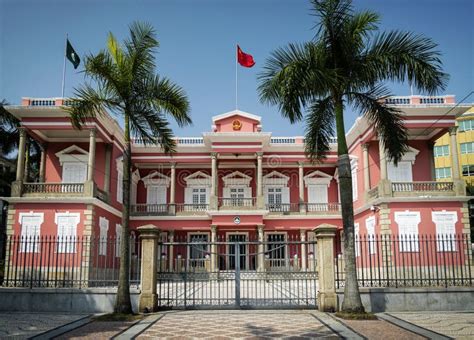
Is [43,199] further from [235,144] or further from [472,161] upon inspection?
[472,161]

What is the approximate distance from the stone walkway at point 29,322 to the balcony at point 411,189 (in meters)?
13.3

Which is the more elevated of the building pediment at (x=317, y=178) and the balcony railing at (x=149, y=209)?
the building pediment at (x=317, y=178)

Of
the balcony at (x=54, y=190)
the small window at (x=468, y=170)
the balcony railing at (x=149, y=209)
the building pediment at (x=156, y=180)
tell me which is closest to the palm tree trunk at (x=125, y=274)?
the balcony at (x=54, y=190)

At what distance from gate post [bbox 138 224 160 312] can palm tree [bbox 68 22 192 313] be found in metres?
0.60

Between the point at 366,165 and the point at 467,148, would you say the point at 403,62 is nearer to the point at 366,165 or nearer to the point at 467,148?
the point at 366,165

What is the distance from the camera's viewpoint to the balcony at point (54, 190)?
1902cm

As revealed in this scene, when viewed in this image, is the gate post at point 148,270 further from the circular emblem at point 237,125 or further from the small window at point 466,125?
the small window at point 466,125

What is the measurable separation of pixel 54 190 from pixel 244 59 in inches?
455

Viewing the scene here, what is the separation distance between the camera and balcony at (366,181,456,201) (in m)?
19.1

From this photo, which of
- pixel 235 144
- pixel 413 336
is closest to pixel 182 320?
pixel 413 336

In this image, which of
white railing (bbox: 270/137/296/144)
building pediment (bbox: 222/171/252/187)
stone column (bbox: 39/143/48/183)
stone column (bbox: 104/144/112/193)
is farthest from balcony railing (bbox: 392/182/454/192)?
stone column (bbox: 39/143/48/183)

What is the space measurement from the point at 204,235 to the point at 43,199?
9567 mm

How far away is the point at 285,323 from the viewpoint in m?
8.92

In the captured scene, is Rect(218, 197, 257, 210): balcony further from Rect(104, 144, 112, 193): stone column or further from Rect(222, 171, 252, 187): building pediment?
Rect(104, 144, 112, 193): stone column
